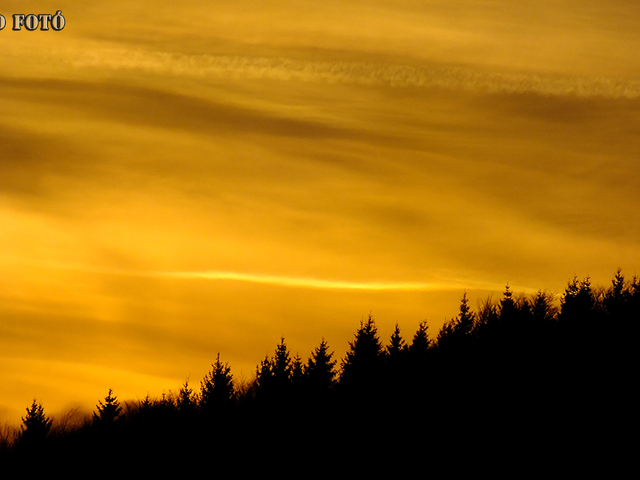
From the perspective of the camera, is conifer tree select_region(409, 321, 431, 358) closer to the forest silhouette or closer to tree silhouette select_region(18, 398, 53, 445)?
the forest silhouette

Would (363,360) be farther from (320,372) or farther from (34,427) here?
(34,427)

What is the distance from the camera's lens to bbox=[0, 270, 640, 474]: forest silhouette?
2480 inches

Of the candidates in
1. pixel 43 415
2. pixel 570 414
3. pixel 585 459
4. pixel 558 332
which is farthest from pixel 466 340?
pixel 43 415

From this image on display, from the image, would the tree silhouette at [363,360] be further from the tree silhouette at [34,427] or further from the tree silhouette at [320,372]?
the tree silhouette at [34,427]

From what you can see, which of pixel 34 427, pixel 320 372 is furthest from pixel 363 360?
pixel 34 427

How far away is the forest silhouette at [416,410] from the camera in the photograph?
6300cm

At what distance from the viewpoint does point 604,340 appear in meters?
72.4

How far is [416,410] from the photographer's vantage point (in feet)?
245

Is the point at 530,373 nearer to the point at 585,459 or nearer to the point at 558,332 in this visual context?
the point at 558,332

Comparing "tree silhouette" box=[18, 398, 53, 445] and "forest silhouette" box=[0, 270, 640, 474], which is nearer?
"forest silhouette" box=[0, 270, 640, 474]

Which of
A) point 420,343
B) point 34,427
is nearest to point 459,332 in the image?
point 420,343

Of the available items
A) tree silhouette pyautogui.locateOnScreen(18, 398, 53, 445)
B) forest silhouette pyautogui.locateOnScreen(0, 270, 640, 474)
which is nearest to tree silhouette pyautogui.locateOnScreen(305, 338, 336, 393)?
forest silhouette pyautogui.locateOnScreen(0, 270, 640, 474)

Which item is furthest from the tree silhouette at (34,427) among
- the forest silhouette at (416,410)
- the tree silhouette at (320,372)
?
the tree silhouette at (320,372)

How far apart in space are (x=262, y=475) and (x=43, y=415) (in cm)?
3400
